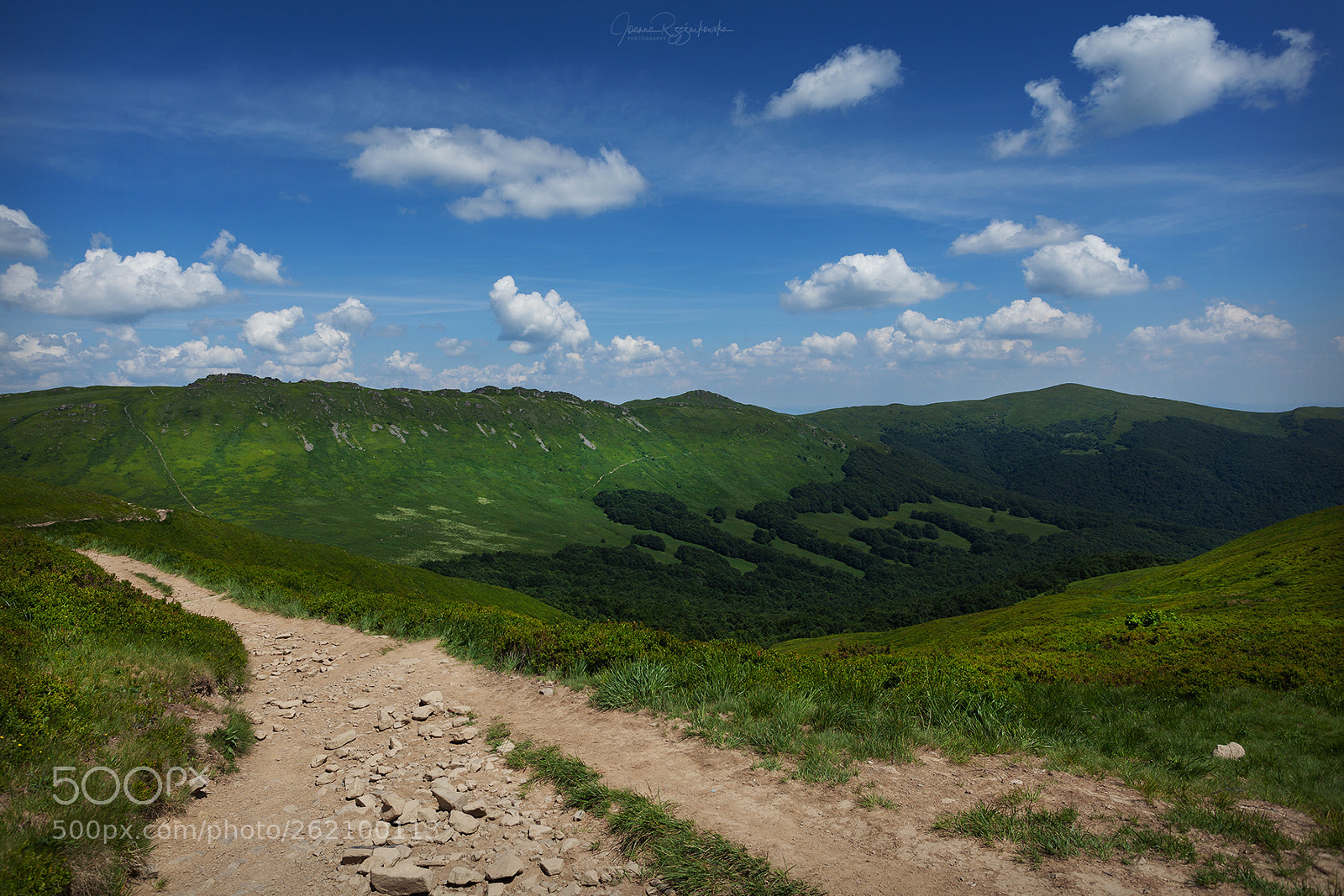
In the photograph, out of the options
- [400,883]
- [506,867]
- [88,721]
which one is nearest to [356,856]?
[400,883]

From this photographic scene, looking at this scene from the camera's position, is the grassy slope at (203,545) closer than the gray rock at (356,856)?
No

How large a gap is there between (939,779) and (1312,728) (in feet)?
26.8

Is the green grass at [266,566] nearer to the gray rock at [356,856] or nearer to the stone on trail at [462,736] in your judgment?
the stone on trail at [462,736]

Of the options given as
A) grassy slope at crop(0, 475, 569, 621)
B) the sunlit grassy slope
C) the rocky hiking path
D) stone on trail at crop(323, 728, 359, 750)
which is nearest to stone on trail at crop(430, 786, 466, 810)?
the rocky hiking path

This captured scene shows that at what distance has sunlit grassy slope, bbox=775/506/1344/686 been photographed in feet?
49.3

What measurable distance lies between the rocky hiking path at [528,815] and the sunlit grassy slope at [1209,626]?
8.72 metres

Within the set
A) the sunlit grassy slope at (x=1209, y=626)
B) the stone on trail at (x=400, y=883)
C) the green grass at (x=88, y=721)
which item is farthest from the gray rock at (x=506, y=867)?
the sunlit grassy slope at (x=1209, y=626)

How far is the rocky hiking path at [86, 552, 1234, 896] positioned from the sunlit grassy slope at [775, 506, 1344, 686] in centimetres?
872

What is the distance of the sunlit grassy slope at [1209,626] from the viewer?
592 inches

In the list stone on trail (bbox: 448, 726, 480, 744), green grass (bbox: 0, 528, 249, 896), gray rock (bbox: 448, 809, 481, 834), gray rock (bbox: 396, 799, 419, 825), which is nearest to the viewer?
green grass (bbox: 0, 528, 249, 896)

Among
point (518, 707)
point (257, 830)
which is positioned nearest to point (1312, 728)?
point (518, 707)

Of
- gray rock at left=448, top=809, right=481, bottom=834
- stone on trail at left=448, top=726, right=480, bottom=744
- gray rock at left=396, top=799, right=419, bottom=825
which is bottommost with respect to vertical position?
stone on trail at left=448, top=726, right=480, bottom=744

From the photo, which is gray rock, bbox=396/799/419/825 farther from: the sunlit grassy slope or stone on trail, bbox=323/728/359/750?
the sunlit grassy slope

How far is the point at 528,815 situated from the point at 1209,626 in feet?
90.4
